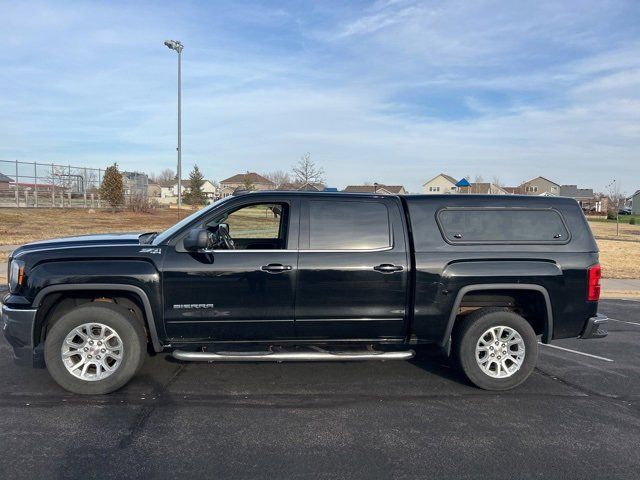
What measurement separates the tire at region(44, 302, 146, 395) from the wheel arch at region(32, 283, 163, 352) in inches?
5.6

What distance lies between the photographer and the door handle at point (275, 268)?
465 cm

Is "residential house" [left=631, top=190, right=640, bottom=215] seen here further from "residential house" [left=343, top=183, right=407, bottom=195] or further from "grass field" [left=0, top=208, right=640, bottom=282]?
"grass field" [left=0, top=208, right=640, bottom=282]

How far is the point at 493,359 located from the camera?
16.2ft

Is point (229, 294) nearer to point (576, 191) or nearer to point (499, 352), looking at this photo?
point (499, 352)

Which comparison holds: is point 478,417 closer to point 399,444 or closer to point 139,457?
point 399,444

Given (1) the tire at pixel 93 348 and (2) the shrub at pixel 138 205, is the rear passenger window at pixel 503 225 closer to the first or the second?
(1) the tire at pixel 93 348

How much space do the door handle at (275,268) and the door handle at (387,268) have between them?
2.75 ft

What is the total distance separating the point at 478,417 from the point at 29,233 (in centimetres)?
1909

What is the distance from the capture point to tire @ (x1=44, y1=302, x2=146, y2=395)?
14.9ft

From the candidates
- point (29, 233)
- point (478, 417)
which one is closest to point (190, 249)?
point (478, 417)

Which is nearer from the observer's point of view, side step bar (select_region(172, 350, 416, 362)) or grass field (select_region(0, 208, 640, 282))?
side step bar (select_region(172, 350, 416, 362))

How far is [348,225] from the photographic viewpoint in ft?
16.0

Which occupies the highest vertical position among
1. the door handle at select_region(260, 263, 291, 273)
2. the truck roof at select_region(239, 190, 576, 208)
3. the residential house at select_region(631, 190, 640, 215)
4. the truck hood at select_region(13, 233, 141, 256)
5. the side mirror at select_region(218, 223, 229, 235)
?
the residential house at select_region(631, 190, 640, 215)

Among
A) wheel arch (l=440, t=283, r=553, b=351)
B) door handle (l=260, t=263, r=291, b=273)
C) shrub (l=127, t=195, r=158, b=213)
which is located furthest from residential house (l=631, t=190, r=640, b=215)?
door handle (l=260, t=263, r=291, b=273)
